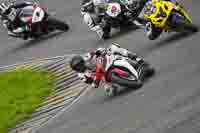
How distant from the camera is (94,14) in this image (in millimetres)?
30266

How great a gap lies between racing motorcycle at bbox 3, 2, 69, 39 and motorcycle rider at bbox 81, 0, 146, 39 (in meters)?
3.24

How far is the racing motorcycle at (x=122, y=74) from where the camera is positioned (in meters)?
22.9

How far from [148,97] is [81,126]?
6.55 ft

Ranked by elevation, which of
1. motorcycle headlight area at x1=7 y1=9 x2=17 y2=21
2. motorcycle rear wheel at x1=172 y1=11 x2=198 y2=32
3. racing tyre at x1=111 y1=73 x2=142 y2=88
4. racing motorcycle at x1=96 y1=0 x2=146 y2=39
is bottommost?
motorcycle headlight area at x1=7 y1=9 x2=17 y2=21

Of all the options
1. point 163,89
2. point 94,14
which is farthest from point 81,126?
point 94,14

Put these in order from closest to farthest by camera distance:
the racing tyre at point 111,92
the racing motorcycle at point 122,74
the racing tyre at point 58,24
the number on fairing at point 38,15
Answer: the racing motorcycle at point 122,74
the racing tyre at point 111,92
the number on fairing at point 38,15
the racing tyre at point 58,24

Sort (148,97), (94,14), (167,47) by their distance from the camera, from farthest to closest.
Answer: (94,14) → (167,47) → (148,97)

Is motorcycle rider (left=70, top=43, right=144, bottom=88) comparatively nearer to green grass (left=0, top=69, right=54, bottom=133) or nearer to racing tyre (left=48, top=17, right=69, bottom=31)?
green grass (left=0, top=69, right=54, bottom=133)

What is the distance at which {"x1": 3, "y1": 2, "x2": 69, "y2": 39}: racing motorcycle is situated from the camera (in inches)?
1310

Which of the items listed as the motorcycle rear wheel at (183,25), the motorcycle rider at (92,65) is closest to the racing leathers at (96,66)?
the motorcycle rider at (92,65)

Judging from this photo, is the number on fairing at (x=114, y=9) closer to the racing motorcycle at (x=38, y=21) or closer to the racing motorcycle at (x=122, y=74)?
the racing motorcycle at (x=38, y=21)

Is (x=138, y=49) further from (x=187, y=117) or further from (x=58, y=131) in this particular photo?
(x=187, y=117)

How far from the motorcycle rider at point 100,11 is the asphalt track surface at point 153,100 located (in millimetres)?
501

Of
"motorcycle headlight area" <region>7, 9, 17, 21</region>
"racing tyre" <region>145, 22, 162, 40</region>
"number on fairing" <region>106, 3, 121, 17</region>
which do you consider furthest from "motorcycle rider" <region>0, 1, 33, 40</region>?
"racing tyre" <region>145, 22, 162, 40</region>
